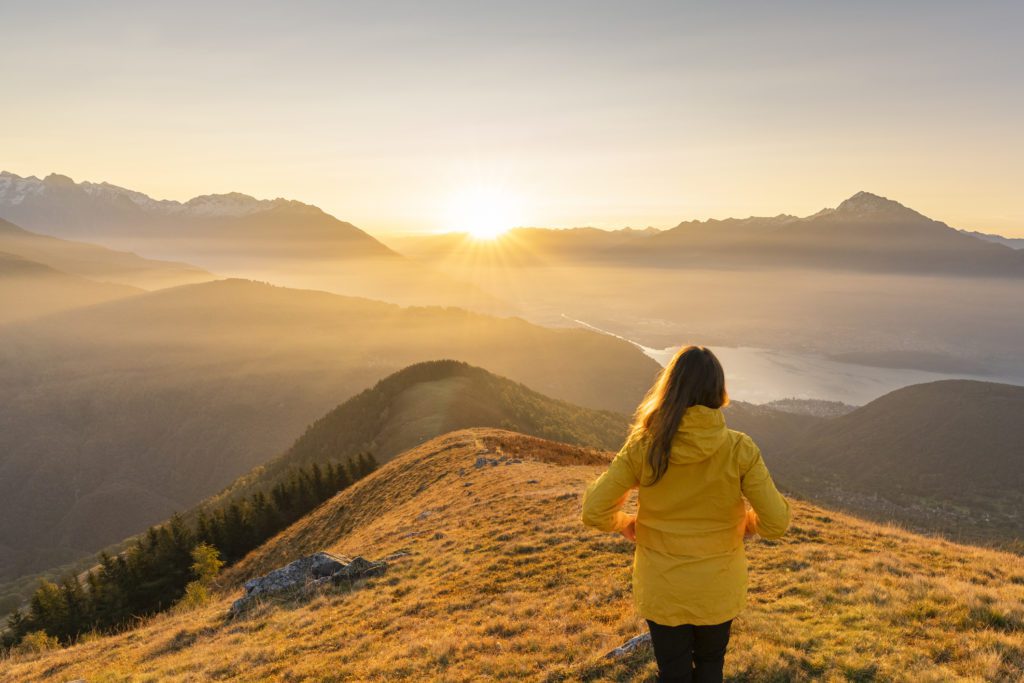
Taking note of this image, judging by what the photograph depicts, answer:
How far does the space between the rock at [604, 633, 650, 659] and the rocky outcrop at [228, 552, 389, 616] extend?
10.6 meters

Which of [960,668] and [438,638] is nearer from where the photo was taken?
[960,668]

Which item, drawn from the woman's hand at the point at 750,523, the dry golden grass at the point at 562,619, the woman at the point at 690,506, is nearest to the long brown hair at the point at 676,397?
the woman at the point at 690,506

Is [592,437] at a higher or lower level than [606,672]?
lower

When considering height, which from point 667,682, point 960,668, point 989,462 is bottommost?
point 989,462

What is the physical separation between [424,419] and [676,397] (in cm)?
6888

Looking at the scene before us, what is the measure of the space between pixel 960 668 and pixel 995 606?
2472 millimetres

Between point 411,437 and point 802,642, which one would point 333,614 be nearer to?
point 802,642

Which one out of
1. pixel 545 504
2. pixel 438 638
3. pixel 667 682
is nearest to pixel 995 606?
pixel 667 682

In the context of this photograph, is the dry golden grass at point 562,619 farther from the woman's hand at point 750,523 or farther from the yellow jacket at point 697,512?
the yellow jacket at point 697,512

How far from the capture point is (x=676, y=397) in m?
4.86

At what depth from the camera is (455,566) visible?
1568 centimetres

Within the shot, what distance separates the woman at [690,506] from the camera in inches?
189

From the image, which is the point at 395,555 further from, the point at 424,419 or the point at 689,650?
the point at 424,419

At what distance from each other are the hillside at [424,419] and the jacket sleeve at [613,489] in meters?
60.5
